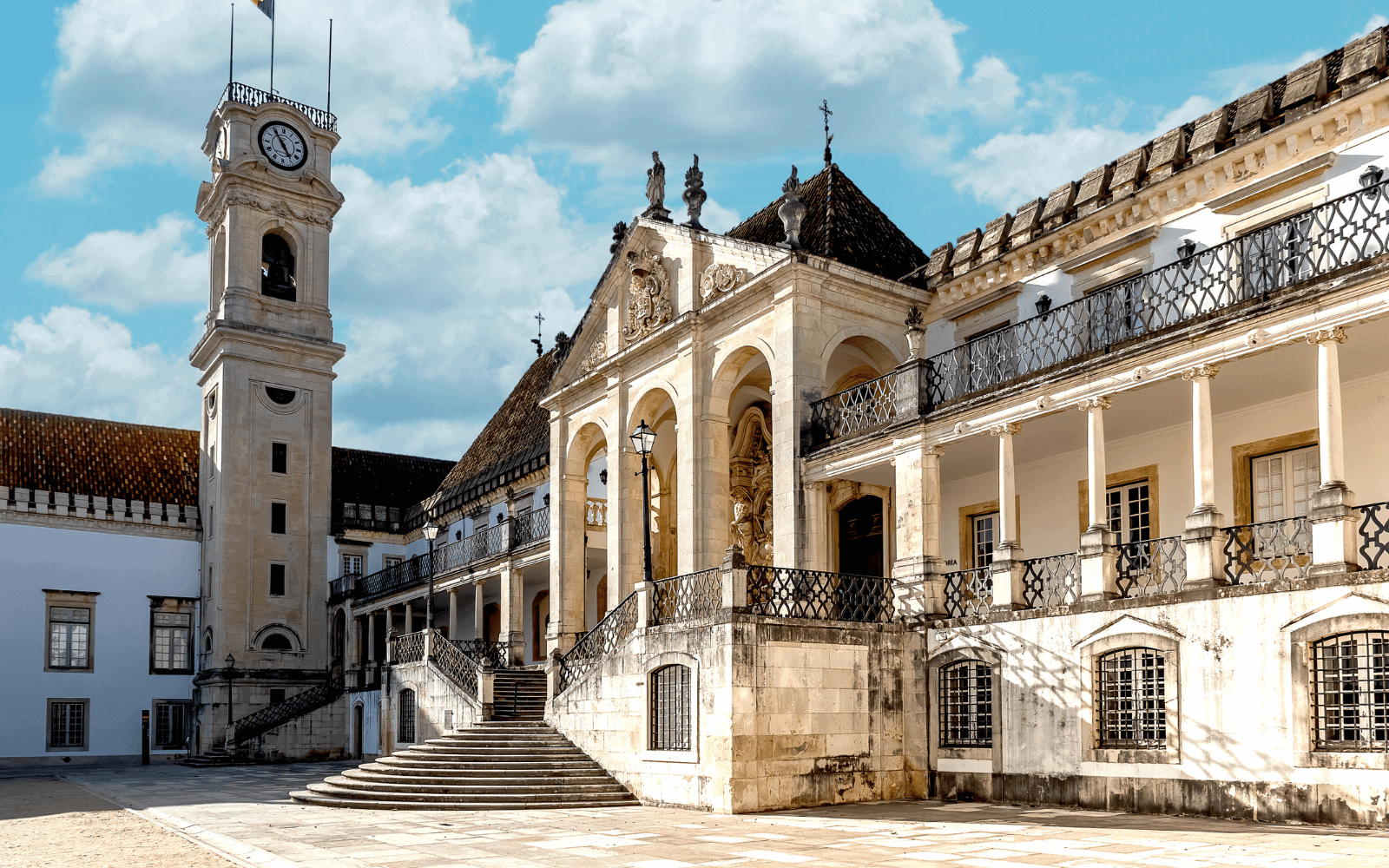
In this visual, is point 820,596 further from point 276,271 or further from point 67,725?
point 276,271

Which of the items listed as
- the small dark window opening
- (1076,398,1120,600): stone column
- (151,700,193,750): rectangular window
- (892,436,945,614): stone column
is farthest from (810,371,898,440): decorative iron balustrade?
(151,700,193,750): rectangular window

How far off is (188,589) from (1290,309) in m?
37.0

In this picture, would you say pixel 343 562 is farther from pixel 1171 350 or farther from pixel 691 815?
pixel 1171 350

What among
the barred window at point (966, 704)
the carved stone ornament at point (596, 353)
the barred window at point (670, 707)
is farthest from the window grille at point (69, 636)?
the barred window at point (966, 704)

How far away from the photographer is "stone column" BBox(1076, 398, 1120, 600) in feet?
53.0

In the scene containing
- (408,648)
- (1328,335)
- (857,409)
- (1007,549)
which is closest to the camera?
(1328,335)

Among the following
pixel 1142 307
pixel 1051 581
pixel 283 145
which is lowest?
pixel 1051 581

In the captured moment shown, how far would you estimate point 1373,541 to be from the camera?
13.4 metres

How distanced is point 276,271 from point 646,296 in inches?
→ 894

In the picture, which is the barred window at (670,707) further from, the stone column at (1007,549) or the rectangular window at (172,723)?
the rectangular window at (172,723)

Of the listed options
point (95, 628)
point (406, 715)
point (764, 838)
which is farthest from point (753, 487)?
point (95, 628)

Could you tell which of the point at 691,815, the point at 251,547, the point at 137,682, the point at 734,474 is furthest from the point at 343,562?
the point at 691,815

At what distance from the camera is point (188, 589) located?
139 feet

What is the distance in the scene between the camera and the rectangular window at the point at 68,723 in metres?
39.0
